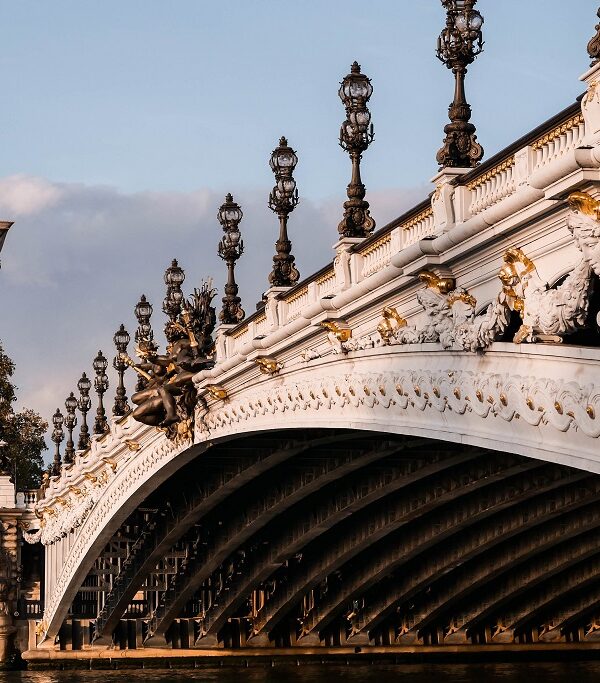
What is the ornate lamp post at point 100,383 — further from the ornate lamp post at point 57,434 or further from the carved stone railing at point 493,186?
the carved stone railing at point 493,186

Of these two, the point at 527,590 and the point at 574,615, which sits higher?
the point at 527,590

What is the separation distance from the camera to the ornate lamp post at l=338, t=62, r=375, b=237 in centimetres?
2755

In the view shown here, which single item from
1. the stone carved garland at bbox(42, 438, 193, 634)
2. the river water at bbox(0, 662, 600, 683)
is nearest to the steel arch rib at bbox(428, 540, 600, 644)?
the river water at bbox(0, 662, 600, 683)

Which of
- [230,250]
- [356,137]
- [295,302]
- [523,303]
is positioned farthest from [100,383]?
[523,303]

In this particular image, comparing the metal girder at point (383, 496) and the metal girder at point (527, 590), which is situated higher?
the metal girder at point (383, 496)

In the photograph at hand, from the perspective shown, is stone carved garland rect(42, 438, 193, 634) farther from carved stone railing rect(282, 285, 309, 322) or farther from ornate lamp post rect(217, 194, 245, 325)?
carved stone railing rect(282, 285, 309, 322)

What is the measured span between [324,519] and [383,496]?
503 centimetres

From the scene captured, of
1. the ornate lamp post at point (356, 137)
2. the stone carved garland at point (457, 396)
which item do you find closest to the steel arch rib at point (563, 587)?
the stone carved garland at point (457, 396)

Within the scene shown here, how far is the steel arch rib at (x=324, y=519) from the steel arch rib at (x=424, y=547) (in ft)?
6.84

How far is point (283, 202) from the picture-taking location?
34.2m

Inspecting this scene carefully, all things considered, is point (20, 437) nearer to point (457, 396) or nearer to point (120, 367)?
point (120, 367)

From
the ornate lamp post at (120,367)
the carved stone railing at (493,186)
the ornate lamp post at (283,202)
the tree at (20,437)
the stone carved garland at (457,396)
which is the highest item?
the tree at (20,437)

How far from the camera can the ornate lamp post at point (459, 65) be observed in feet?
78.6

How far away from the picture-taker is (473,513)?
134 feet
